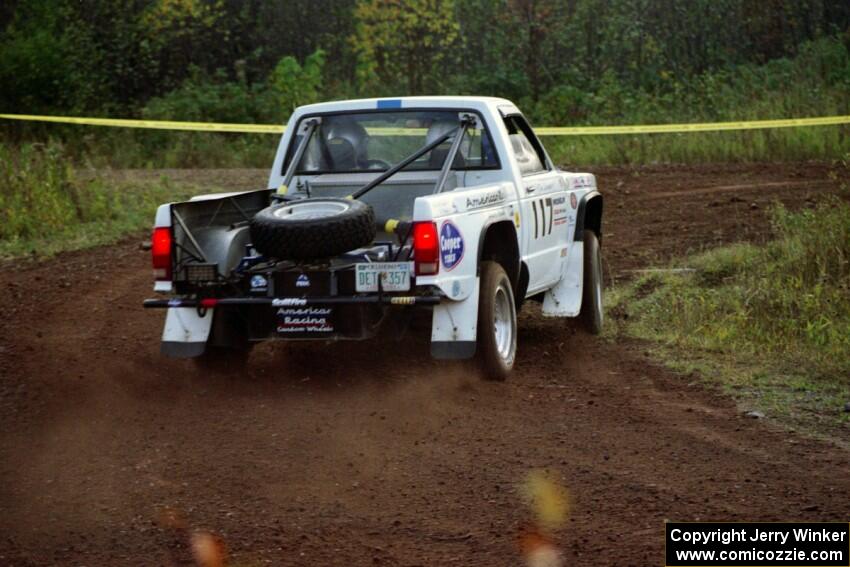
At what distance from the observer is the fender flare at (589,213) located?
10414 millimetres

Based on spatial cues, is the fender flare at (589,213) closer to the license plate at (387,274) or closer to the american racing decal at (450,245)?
the american racing decal at (450,245)

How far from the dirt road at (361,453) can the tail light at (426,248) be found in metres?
0.75


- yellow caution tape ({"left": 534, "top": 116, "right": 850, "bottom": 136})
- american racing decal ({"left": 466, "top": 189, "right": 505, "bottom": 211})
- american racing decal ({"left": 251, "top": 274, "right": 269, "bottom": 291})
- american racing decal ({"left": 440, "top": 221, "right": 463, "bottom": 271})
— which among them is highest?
american racing decal ({"left": 466, "top": 189, "right": 505, "bottom": 211})

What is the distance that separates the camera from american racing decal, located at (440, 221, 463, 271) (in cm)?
797

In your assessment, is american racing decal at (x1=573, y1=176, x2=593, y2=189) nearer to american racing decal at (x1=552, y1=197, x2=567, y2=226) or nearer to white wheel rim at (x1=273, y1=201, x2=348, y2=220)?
american racing decal at (x1=552, y1=197, x2=567, y2=226)

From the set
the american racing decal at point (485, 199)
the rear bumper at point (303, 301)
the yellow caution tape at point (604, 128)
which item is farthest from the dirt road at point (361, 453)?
the yellow caution tape at point (604, 128)

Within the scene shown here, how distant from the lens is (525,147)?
32.7 feet

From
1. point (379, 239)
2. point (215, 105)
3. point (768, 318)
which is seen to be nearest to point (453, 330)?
point (379, 239)

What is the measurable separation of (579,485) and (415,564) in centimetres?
129

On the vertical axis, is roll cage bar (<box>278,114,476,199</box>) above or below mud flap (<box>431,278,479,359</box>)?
above

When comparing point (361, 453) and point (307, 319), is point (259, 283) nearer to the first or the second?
point (307, 319)

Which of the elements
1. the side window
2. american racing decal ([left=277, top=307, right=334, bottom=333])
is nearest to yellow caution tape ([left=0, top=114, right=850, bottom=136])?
the side window

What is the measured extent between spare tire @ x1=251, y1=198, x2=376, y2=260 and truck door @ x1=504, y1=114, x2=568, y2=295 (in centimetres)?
136

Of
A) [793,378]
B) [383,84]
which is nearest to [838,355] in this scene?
[793,378]
